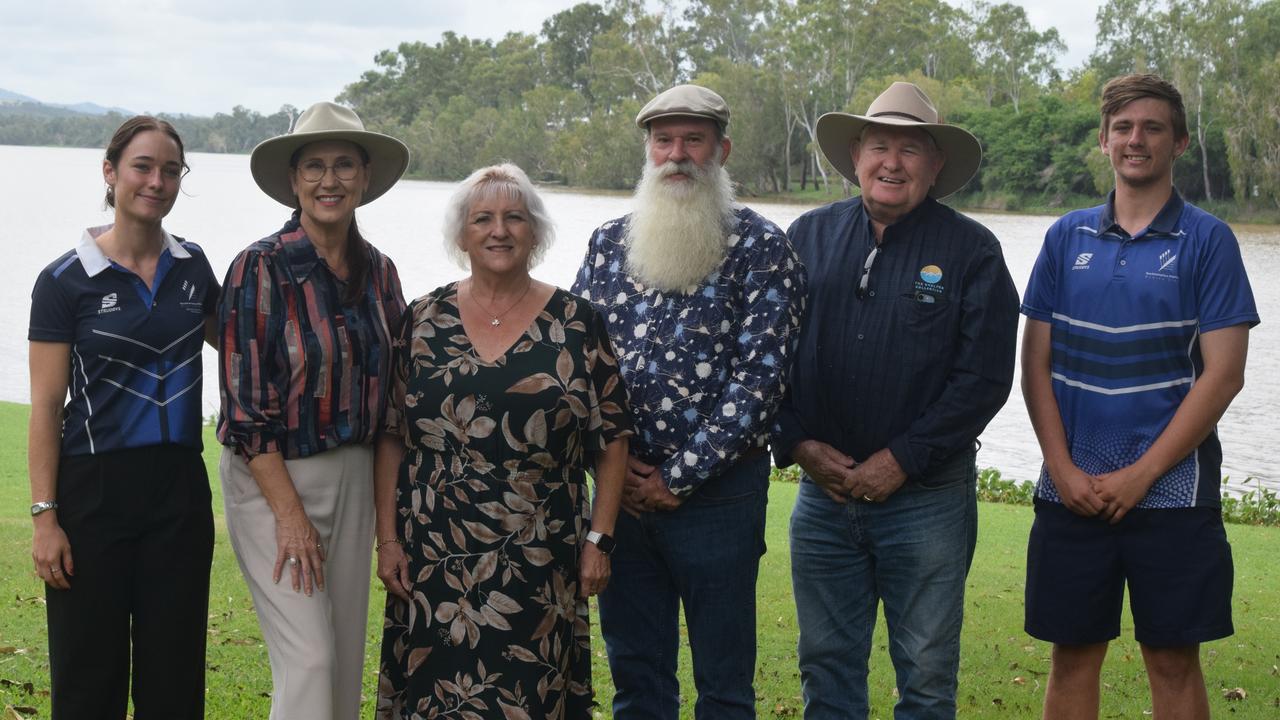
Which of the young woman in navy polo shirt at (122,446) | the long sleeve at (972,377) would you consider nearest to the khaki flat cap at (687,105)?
the long sleeve at (972,377)

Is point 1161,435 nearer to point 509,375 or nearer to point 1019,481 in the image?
point 509,375

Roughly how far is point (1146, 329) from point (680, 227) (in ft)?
4.96

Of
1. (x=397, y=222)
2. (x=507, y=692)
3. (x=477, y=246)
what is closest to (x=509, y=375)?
(x=477, y=246)

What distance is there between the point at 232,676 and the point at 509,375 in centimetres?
261

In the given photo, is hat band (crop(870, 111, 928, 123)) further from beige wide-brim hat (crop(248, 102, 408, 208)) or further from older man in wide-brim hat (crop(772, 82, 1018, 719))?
beige wide-brim hat (crop(248, 102, 408, 208))

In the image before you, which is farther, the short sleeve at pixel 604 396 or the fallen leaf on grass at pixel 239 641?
the fallen leaf on grass at pixel 239 641

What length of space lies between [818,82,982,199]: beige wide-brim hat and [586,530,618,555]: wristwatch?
4.80ft

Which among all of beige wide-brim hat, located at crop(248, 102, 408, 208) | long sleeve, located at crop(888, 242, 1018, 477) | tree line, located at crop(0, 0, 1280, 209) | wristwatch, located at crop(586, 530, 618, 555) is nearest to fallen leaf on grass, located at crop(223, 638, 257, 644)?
beige wide-brim hat, located at crop(248, 102, 408, 208)

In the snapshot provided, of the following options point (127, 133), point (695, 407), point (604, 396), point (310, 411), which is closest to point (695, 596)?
point (695, 407)

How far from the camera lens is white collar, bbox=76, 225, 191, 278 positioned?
368cm

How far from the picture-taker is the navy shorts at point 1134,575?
13.0ft

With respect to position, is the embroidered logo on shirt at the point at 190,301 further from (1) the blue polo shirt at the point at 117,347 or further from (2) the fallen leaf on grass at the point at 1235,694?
(2) the fallen leaf on grass at the point at 1235,694

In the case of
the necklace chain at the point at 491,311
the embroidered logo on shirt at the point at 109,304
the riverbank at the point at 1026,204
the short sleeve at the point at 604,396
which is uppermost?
the riverbank at the point at 1026,204

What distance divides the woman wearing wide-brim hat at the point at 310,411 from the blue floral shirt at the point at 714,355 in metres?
0.81
